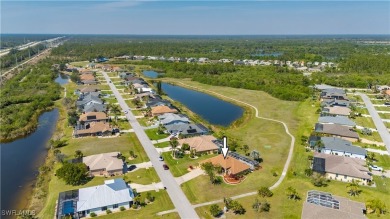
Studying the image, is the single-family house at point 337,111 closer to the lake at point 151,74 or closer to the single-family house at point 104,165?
the single-family house at point 104,165

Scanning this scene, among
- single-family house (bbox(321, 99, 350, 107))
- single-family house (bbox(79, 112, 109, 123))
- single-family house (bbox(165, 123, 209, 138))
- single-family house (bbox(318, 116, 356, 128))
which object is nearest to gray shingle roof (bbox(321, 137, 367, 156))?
single-family house (bbox(318, 116, 356, 128))

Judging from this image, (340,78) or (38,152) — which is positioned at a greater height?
(340,78)

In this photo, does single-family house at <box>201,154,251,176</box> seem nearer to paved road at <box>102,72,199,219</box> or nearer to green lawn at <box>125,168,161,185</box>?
paved road at <box>102,72,199,219</box>

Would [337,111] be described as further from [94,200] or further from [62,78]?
[62,78]

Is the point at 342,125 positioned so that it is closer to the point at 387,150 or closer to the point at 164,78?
the point at 387,150

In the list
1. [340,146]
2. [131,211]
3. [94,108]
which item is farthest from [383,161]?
[94,108]

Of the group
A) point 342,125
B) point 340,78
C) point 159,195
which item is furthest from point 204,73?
point 159,195

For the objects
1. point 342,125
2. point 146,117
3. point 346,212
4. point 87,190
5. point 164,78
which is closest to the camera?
point 346,212

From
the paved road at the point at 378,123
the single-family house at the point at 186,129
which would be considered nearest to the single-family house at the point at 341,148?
the paved road at the point at 378,123
